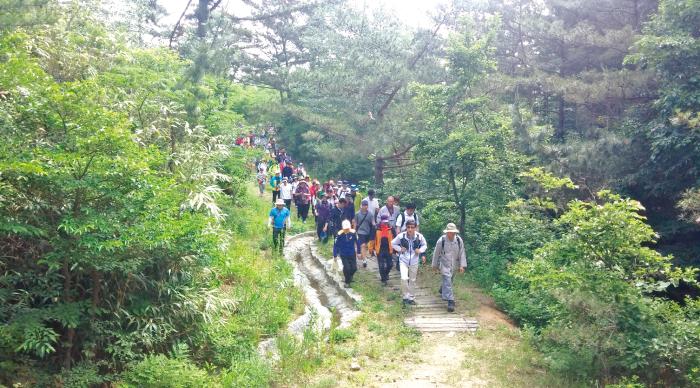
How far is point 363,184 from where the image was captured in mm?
19641

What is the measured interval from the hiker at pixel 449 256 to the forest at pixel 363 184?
4.57 feet

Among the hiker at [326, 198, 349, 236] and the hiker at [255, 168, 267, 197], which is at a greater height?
the hiker at [255, 168, 267, 197]

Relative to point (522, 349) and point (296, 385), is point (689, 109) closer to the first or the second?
point (522, 349)

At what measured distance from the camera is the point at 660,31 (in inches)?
451

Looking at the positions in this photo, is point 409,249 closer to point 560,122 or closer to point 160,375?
point 160,375

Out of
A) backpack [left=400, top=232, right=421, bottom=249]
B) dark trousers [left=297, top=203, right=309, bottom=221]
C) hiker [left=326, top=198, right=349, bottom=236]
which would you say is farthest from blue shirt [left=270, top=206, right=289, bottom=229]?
dark trousers [left=297, top=203, right=309, bottom=221]

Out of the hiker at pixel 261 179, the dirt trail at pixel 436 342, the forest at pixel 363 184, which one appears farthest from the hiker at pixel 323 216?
the hiker at pixel 261 179

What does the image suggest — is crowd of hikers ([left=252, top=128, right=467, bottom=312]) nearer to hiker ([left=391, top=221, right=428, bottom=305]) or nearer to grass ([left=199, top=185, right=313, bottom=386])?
hiker ([left=391, top=221, right=428, bottom=305])

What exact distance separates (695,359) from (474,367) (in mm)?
2667

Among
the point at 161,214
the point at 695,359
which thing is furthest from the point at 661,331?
the point at 161,214

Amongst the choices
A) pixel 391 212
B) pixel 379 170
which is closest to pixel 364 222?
pixel 391 212

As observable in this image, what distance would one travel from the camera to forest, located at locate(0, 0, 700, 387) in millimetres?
5156

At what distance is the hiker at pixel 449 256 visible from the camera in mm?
9242

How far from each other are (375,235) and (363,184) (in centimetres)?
785
